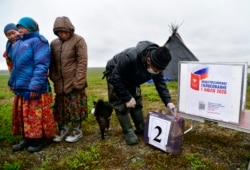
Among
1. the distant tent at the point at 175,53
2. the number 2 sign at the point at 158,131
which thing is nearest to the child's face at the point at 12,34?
the number 2 sign at the point at 158,131

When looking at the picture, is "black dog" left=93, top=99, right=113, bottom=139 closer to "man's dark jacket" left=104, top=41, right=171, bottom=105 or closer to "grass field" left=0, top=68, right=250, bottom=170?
"grass field" left=0, top=68, right=250, bottom=170

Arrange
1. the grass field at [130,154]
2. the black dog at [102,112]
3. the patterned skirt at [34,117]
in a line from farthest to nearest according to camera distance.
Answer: the black dog at [102,112] < the patterned skirt at [34,117] < the grass field at [130,154]

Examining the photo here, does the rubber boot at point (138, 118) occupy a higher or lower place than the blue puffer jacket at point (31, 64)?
lower

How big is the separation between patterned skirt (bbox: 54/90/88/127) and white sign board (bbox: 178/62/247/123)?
6.23 feet

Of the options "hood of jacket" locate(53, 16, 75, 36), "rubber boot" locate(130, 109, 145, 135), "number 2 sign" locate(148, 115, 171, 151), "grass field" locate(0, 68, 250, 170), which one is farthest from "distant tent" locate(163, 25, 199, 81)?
"hood of jacket" locate(53, 16, 75, 36)

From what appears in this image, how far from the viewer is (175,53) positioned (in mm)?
15422

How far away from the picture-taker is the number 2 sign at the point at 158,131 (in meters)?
3.63

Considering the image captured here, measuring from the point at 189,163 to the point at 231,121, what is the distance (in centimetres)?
101

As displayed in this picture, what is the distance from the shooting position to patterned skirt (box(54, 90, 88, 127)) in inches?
163

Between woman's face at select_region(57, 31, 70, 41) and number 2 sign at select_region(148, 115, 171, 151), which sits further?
woman's face at select_region(57, 31, 70, 41)

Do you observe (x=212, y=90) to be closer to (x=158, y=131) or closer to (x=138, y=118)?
(x=158, y=131)

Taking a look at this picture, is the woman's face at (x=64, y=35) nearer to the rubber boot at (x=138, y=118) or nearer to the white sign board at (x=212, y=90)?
the rubber boot at (x=138, y=118)

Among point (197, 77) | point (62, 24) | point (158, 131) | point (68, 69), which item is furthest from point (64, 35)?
point (197, 77)

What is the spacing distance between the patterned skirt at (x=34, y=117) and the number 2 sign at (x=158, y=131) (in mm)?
1715
